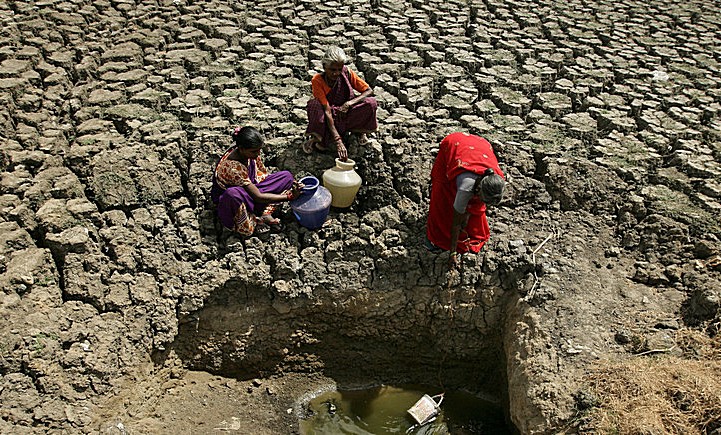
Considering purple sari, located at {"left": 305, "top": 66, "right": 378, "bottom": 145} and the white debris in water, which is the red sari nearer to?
purple sari, located at {"left": 305, "top": 66, "right": 378, "bottom": 145}

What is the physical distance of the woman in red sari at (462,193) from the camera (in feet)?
10.5

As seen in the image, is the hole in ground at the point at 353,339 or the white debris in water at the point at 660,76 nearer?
the hole in ground at the point at 353,339

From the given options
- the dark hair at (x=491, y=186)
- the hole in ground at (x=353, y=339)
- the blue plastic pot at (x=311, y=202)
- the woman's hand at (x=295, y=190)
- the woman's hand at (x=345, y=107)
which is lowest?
the hole in ground at (x=353, y=339)

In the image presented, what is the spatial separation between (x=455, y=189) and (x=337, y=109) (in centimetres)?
90

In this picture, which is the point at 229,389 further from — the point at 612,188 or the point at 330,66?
the point at 612,188

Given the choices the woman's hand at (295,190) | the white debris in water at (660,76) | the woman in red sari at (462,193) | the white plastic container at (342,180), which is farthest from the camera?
the white debris in water at (660,76)

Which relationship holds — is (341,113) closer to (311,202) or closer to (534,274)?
(311,202)

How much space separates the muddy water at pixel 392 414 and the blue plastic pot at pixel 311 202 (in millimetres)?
1138

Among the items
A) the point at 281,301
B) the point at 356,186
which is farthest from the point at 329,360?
the point at 356,186

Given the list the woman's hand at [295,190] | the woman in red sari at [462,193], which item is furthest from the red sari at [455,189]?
the woman's hand at [295,190]

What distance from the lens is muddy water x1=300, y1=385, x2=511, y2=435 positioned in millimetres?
3656

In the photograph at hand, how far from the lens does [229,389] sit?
3664 mm

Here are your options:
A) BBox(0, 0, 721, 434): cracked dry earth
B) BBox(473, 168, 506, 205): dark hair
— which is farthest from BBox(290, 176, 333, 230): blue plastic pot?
BBox(473, 168, 506, 205): dark hair

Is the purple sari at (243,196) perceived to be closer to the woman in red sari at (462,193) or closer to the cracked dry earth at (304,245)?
the cracked dry earth at (304,245)
